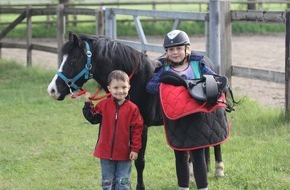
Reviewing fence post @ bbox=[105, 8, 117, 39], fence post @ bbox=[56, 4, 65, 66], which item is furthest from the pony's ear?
fence post @ bbox=[56, 4, 65, 66]

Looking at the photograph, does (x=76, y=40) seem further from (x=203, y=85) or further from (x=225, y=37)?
(x=225, y=37)

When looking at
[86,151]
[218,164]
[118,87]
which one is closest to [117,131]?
[118,87]

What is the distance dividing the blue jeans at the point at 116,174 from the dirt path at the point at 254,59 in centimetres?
482

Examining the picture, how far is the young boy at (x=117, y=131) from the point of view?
15.5ft

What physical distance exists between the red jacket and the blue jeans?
0.08 m

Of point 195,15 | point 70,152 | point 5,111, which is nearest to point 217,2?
point 195,15

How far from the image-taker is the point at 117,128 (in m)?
4.73

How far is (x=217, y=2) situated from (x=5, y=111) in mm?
3772

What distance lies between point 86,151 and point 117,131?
2.42m

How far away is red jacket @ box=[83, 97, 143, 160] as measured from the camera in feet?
15.6

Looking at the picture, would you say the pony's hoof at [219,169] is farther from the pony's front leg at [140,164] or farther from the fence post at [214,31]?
the fence post at [214,31]

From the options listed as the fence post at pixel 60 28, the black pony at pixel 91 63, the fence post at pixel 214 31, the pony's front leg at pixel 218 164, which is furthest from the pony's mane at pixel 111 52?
the fence post at pixel 60 28

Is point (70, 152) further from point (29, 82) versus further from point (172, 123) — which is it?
point (29, 82)

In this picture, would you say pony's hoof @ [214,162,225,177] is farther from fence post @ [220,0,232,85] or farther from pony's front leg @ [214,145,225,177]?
fence post @ [220,0,232,85]
